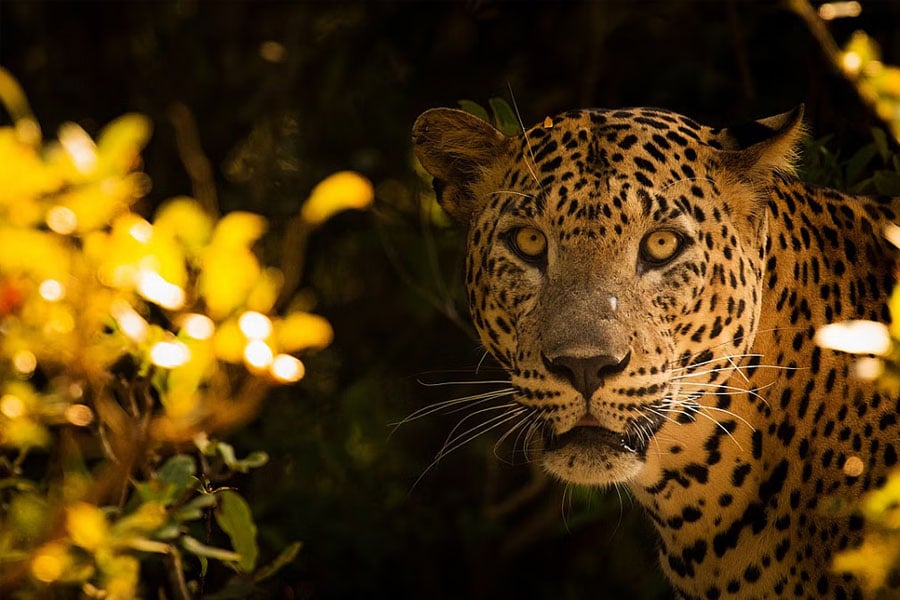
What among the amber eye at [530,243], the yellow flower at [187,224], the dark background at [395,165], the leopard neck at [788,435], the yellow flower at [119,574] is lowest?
the dark background at [395,165]

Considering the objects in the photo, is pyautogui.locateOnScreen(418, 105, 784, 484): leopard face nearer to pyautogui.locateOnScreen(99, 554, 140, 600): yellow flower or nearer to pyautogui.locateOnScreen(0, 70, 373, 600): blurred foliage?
pyautogui.locateOnScreen(0, 70, 373, 600): blurred foliage

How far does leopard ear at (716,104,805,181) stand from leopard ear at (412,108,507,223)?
80 centimetres

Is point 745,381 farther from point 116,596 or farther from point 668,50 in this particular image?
point 668,50

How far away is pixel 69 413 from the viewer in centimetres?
344

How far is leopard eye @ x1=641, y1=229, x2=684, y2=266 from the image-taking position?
4.42 metres

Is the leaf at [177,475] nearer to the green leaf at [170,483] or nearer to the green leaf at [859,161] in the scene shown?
the green leaf at [170,483]

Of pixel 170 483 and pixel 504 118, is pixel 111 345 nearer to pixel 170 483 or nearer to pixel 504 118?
pixel 170 483

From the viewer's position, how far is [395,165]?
29.6 feet

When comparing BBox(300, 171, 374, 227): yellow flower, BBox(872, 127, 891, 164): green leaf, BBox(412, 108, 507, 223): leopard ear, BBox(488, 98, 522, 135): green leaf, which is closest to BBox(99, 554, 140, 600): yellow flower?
BBox(300, 171, 374, 227): yellow flower

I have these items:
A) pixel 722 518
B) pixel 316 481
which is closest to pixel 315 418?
pixel 316 481

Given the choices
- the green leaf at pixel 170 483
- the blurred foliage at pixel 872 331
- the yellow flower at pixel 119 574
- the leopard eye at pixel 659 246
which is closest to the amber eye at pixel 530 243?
the leopard eye at pixel 659 246

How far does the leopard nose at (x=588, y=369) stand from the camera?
13.7 ft

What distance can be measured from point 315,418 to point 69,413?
15.1ft

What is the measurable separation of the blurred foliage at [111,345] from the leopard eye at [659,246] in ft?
3.64
